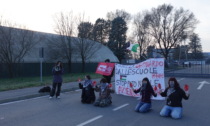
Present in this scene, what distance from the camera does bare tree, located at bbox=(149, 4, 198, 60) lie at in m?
46.1

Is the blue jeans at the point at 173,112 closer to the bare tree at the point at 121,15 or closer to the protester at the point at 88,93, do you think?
the protester at the point at 88,93

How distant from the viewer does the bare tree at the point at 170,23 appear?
46094mm

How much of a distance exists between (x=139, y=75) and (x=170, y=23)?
3921 centimetres

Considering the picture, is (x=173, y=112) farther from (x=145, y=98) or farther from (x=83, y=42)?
(x=83, y=42)

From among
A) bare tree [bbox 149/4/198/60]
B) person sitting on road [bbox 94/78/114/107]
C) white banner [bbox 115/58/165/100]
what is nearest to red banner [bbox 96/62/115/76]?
white banner [bbox 115/58/165/100]


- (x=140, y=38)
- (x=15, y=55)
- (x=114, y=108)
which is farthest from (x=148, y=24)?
(x=114, y=108)

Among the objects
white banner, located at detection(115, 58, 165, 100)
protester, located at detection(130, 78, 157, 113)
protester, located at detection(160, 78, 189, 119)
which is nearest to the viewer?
protester, located at detection(160, 78, 189, 119)

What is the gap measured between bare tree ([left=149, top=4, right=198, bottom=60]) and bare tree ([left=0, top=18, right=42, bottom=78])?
29.5m

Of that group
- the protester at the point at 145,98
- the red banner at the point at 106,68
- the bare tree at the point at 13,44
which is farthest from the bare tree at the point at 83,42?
the protester at the point at 145,98

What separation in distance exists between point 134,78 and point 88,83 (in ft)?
9.93

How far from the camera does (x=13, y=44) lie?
25109 mm

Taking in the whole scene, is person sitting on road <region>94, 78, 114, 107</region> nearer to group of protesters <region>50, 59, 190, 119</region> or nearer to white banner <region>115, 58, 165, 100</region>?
group of protesters <region>50, 59, 190, 119</region>

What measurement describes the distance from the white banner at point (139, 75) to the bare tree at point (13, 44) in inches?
673

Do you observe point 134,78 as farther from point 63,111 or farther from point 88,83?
point 63,111
